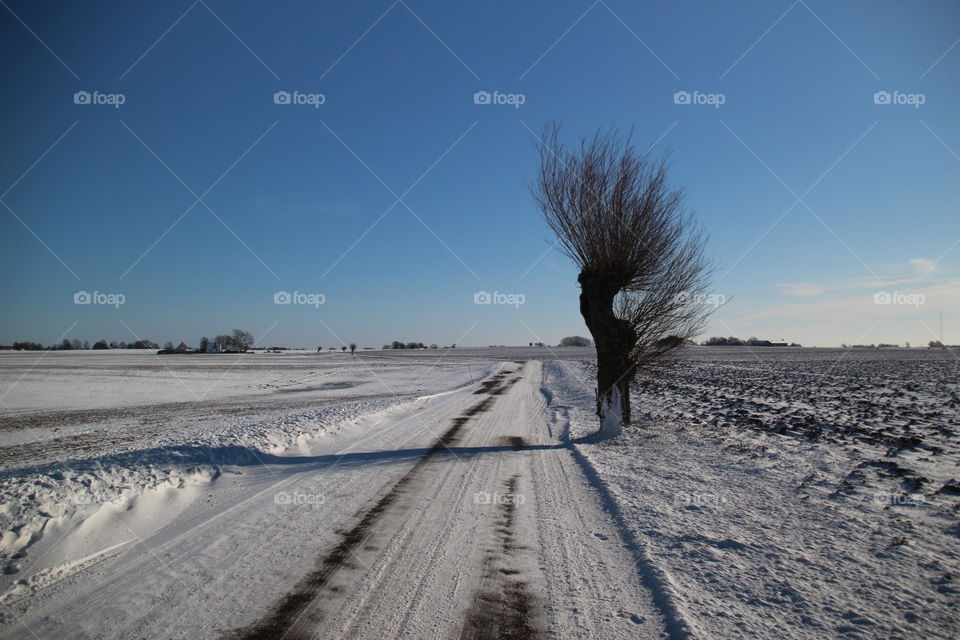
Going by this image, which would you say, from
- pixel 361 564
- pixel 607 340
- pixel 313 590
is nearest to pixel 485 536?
pixel 361 564

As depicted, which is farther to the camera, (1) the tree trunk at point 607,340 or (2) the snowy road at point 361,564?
(1) the tree trunk at point 607,340

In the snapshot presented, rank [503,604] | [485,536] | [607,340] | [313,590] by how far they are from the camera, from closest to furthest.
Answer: [503,604], [313,590], [485,536], [607,340]

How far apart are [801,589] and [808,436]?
839 centimetres

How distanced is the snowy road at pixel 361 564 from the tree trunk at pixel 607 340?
3.90 meters

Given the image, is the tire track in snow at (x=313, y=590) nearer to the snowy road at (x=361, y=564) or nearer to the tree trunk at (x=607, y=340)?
the snowy road at (x=361, y=564)

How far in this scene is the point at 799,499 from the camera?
633 cm

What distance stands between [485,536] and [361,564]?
1443mm

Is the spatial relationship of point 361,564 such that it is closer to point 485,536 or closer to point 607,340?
point 485,536

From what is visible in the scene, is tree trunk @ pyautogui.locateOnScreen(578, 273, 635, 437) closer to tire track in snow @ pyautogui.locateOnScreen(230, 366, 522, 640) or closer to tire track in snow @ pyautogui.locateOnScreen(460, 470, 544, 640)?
tire track in snow @ pyautogui.locateOnScreen(230, 366, 522, 640)

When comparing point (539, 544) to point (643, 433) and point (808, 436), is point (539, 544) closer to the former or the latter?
point (643, 433)

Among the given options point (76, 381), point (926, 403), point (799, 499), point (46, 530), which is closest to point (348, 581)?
point (46, 530)

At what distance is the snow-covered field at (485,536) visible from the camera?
360cm

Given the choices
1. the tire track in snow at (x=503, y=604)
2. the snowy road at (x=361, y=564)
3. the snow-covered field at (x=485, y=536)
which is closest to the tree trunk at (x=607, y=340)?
the snow-covered field at (x=485, y=536)

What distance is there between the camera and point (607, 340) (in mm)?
A: 11930
